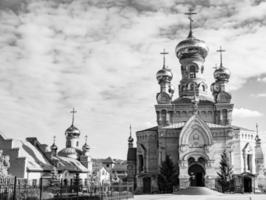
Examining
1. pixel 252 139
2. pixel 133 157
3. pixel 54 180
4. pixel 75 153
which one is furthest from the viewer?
pixel 75 153

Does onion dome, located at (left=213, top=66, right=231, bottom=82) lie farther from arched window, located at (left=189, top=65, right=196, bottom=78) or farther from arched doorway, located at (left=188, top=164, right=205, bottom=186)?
arched doorway, located at (left=188, top=164, right=205, bottom=186)

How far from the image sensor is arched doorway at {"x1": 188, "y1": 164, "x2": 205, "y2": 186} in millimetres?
43938

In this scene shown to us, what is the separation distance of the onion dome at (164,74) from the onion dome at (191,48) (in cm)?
292

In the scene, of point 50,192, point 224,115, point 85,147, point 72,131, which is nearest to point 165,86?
point 224,115

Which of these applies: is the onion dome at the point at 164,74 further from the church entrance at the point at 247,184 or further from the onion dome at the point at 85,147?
the onion dome at the point at 85,147

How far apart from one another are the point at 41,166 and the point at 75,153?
96.2ft

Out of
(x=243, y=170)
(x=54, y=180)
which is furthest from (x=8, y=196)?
(x=243, y=170)

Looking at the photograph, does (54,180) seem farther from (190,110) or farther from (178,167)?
(190,110)

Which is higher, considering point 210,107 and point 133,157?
point 210,107

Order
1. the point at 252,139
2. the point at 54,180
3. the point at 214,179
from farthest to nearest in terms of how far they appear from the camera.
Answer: the point at 252,139 < the point at 214,179 < the point at 54,180

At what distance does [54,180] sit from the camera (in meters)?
29.1

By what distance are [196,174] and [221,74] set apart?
15.1m

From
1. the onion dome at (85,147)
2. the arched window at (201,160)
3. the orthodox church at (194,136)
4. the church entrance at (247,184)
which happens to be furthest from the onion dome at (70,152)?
the church entrance at (247,184)

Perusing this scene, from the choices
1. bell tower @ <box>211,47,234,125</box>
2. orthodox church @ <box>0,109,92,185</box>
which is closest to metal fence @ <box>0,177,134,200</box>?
orthodox church @ <box>0,109,92,185</box>
